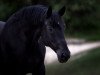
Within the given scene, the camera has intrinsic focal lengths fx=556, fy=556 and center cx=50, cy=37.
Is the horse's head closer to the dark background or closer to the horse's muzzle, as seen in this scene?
the horse's muzzle

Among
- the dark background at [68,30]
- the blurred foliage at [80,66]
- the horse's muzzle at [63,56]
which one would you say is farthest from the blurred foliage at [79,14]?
the horse's muzzle at [63,56]

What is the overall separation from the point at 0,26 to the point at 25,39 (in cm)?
70

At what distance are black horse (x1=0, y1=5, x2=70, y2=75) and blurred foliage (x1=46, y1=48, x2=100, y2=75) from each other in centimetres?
877

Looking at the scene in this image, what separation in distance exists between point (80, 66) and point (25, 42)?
10836mm

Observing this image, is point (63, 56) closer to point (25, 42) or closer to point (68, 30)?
point (25, 42)

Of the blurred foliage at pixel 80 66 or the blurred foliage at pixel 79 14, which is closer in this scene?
the blurred foliage at pixel 79 14

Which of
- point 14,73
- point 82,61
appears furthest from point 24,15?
point 82,61

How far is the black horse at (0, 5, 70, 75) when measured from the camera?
8.26 metres

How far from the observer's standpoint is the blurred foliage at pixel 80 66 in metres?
17.9

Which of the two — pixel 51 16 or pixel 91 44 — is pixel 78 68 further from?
pixel 51 16

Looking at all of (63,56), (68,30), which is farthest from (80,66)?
(63,56)

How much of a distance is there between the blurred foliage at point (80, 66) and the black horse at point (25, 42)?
8.77 m

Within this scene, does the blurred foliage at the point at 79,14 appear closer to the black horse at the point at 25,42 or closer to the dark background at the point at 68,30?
the dark background at the point at 68,30

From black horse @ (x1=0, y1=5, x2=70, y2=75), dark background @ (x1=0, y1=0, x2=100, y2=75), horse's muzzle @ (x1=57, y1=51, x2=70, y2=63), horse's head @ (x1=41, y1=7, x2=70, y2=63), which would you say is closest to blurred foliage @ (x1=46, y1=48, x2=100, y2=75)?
dark background @ (x1=0, y1=0, x2=100, y2=75)
